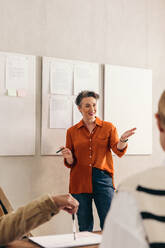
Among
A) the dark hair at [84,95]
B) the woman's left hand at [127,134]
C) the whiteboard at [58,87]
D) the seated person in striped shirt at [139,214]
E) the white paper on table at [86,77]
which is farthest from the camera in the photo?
the white paper on table at [86,77]

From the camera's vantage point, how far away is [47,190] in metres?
3.59

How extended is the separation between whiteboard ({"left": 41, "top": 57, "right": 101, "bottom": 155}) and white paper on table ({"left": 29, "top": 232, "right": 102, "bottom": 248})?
1.96m

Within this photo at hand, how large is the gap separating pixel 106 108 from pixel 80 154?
741 mm

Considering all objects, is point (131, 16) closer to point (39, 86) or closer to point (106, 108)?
point (106, 108)

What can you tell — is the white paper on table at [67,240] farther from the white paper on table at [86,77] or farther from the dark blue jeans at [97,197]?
the white paper on table at [86,77]

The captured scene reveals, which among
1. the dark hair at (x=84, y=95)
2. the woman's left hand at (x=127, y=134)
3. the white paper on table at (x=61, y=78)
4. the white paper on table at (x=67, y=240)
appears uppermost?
the white paper on table at (x=61, y=78)

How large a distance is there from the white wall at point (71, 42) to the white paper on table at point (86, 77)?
0.09 metres

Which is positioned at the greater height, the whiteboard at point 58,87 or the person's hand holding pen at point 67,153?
the whiteboard at point 58,87

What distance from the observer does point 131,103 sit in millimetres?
4062

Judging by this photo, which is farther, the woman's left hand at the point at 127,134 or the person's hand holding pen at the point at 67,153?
the person's hand holding pen at the point at 67,153

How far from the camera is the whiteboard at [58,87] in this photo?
3.61 metres

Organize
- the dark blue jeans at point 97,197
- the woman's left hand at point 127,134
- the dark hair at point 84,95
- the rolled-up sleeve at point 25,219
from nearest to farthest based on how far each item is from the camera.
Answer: the rolled-up sleeve at point 25,219, the woman's left hand at point 127,134, the dark blue jeans at point 97,197, the dark hair at point 84,95

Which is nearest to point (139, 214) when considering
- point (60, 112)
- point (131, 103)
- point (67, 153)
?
point (67, 153)

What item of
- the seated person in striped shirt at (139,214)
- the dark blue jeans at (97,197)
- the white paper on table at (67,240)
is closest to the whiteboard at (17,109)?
the dark blue jeans at (97,197)
